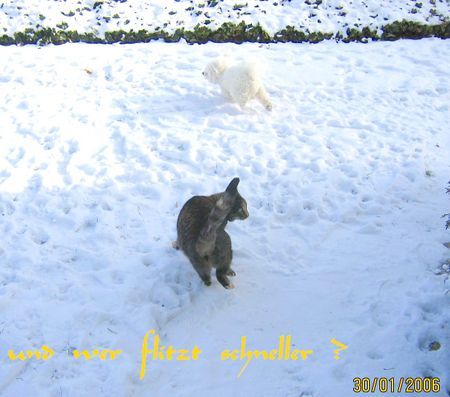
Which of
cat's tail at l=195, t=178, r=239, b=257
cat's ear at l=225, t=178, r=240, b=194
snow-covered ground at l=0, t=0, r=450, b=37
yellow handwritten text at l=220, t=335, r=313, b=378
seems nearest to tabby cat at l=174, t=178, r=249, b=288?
cat's tail at l=195, t=178, r=239, b=257

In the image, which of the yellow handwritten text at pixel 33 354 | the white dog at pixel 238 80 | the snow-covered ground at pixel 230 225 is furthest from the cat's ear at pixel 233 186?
the white dog at pixel 238 80

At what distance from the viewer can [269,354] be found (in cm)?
392

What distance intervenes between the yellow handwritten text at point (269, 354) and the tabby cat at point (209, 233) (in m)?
0.82

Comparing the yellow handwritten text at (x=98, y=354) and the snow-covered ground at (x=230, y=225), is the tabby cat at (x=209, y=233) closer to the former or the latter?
the snow-covered ground at (x=230, y=225)

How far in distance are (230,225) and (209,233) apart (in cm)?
153

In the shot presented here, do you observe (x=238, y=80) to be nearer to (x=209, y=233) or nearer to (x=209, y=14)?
(x=209, y=233)

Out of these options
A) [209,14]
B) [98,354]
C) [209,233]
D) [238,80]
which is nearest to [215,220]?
[209,233]

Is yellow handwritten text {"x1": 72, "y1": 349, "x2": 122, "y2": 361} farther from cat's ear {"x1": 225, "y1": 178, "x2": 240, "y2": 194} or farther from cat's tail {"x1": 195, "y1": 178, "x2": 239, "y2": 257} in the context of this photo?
cat's ear {"x1": 225, "y1": 178, "x2": 240, "y2": 194}

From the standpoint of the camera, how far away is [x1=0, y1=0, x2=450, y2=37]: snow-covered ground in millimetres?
11156

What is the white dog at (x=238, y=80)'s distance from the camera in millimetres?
7430

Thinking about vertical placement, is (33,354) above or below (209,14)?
below

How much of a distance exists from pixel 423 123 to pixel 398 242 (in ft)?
11.3

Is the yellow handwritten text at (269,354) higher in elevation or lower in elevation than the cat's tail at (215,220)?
lower

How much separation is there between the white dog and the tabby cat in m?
3.78
